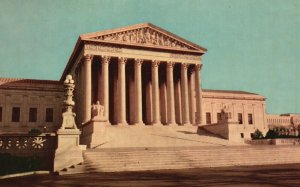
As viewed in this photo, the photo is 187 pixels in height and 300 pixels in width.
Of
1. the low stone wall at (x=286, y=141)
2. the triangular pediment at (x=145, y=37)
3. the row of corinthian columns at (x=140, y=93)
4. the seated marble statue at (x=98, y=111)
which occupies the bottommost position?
the low stone wall at (x=286, y=141)

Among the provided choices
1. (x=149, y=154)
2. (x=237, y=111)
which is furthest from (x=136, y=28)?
(x=237, y=111)

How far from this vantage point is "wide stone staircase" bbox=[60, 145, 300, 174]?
69.1ft

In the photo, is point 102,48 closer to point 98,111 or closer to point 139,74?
point 139,74

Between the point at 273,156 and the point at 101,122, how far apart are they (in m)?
17.0

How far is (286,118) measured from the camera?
9100cm

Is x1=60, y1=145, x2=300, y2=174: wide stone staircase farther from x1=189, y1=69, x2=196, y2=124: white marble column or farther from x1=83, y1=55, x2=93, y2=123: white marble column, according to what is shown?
x1=189, y1=69, x2=196, y2=124: white marble column

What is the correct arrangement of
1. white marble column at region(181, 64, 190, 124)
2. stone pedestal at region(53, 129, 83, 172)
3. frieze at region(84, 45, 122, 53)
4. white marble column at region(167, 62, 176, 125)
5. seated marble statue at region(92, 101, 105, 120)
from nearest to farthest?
stone pedestal at region(53, 129, 83, 172) < seated marble statue at region(92, 101, 105, 120) < frieze at region(84, 45, 122, 53) < white marble column at region(167, 62, 176, 125) < white marble column at region(181, 64, 190, 124)

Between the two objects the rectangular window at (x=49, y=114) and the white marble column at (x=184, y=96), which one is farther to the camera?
the rectangular window at (x=49, y=114)

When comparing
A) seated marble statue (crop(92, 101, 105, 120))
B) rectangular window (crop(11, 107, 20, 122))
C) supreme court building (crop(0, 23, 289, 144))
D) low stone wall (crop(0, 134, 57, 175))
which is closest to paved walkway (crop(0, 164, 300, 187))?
low stone wall (crop(0, 134, 57, 175))

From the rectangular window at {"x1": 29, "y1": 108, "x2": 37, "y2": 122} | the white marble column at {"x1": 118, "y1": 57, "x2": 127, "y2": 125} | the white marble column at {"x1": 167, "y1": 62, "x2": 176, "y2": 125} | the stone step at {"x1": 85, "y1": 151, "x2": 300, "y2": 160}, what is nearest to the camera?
the stone step at {"x1": 85, "y1": 151, "x2": 300, "y2": 160}

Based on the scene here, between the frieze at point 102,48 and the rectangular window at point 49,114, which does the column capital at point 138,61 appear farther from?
the rectangular window at point 49,114

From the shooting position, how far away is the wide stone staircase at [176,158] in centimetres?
2105

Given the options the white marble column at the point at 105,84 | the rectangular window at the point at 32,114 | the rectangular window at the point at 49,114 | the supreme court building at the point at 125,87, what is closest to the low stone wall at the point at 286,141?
the supreme court building at the point at 125,87

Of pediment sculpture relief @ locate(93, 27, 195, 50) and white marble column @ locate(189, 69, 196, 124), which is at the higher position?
pediment sculpture relief @ locate(93, 27, 195, 50)
